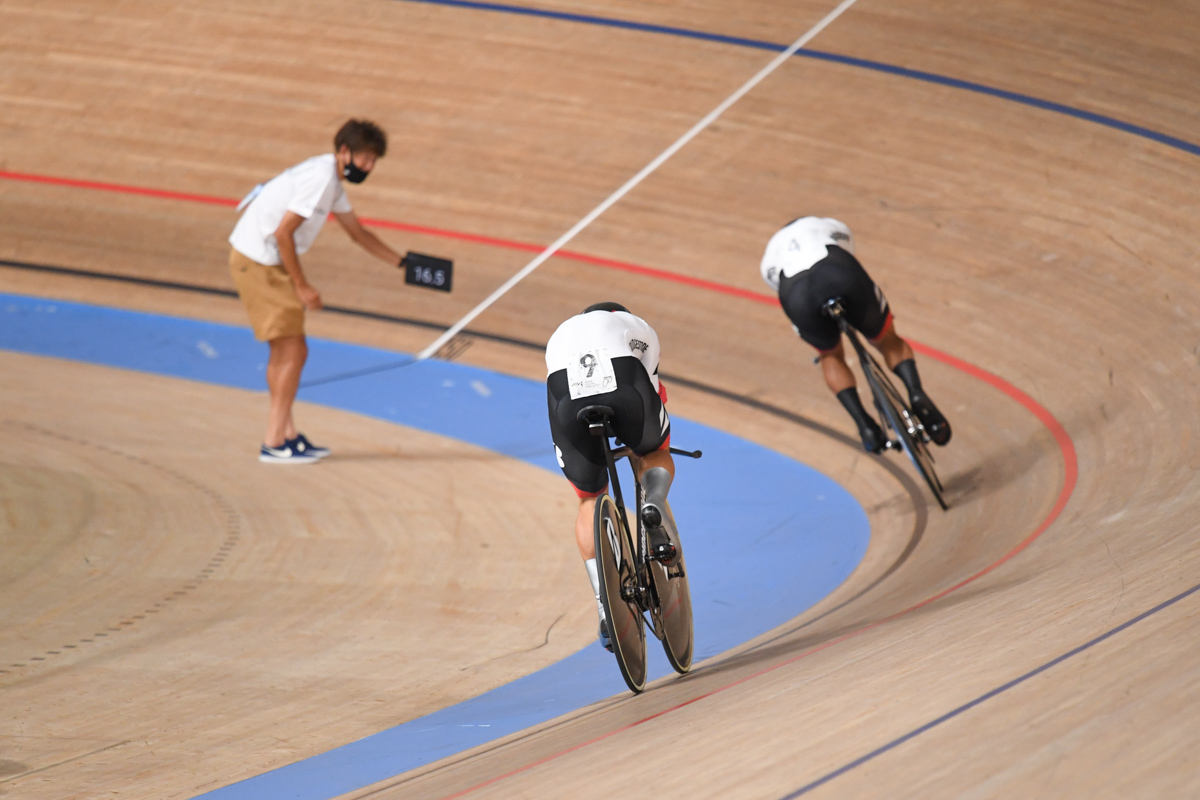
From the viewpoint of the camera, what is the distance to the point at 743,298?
5.20 meters

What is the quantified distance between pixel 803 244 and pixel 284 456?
1923 mm

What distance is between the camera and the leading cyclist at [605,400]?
2363mm

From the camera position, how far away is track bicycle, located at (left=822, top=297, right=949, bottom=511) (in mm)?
3490

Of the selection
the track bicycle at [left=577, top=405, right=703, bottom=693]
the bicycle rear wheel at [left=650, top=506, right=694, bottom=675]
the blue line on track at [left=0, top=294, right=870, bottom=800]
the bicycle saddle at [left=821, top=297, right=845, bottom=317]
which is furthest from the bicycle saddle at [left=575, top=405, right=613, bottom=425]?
the bicycle saddle at [left=821, top=297, right=845, bottom=317]

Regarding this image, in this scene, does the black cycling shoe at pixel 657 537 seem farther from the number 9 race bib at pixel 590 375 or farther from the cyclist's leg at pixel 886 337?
the cyclist's leg at pixel 886 337

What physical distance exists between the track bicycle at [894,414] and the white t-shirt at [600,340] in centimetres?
116

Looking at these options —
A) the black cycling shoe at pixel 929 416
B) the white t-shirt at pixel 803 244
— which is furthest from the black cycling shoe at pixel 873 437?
the white t-shirt at pixel 803 244

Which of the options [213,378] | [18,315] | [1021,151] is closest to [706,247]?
[1021,151]

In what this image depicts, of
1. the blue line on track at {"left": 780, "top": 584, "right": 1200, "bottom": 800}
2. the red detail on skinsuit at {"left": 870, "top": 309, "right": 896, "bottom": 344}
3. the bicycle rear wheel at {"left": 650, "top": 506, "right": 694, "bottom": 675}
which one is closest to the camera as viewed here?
the blue line on track at {"left": 780, "top": 584, "right": 1200, "bottom": 800}

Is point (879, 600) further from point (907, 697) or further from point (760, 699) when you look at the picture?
point (907, 697)

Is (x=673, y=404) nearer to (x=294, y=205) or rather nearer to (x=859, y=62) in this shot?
(x=294, y=205)

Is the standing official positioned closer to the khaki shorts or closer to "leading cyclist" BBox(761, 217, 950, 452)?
the khaki shorts

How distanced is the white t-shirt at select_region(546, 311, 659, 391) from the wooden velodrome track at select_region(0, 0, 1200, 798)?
665mm

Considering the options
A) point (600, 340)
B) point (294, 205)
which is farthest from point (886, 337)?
point (294, 205)
